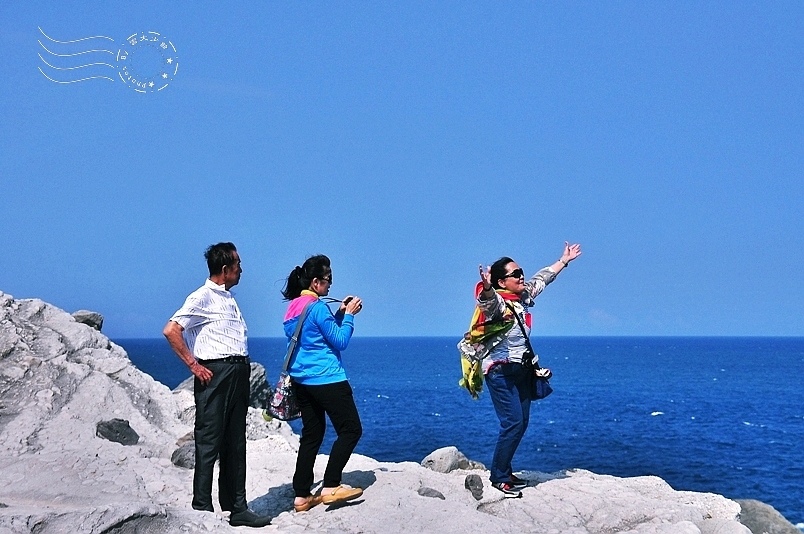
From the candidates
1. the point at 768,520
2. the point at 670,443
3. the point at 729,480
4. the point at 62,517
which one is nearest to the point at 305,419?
the point at 62,517

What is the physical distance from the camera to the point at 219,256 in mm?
7973

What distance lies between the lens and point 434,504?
28.4 feet

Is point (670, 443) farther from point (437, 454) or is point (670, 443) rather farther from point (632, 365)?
point (632, 365)

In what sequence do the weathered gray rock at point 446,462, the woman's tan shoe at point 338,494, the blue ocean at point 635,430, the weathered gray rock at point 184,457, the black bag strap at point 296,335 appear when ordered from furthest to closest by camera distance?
the blue ocean at point 635,430
the weathered gray rock at point 446,462
the weathered gray rock at point 184,457
the woman's tan shoe at point 338,494
the black bag strap at point 296,335

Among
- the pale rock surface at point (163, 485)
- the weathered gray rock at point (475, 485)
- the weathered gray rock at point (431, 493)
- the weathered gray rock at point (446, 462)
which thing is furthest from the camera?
the weathered gray rock at point (446, 462)

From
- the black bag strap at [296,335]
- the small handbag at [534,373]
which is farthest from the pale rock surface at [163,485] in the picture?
the black bag strap at [296,335]

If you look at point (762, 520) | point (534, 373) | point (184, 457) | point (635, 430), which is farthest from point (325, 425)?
point (635, 430)

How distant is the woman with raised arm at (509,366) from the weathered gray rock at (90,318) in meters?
10.2

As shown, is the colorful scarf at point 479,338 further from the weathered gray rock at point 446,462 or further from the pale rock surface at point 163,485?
the weathered gray rock at point 446,462

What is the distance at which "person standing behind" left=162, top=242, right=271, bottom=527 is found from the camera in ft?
25.6

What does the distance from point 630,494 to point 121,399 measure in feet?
25.4

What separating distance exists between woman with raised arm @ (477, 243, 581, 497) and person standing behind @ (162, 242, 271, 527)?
9.40 ft

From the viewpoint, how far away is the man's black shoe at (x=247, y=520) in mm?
7895

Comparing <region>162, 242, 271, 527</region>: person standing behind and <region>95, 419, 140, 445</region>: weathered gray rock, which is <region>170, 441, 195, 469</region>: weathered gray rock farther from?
<region>162, 242, 271, 527</region>: person standing behind
